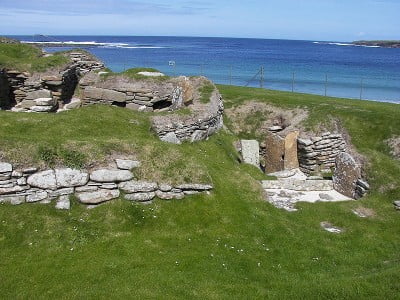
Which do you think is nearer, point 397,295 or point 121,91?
point 397,295

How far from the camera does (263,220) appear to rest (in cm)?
1443

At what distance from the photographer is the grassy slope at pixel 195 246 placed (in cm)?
1048

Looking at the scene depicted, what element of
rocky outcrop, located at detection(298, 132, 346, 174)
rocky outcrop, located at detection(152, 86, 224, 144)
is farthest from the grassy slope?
rocky outcrop, located at detection(298, 132, 346, 174)

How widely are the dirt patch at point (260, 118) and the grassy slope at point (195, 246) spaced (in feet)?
35.4

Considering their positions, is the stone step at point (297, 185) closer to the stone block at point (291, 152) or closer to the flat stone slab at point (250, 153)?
the flat stone slab at point (250, 153)

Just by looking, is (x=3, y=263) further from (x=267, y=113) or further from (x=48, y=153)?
(x=267, y=113)

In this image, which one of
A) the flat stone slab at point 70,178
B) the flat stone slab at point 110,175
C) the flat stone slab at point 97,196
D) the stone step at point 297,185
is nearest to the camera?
the flat stone slab at point 70,178

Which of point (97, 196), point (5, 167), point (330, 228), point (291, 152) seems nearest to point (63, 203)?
point (97, 196)

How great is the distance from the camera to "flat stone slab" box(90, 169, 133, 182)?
13438 millimetres

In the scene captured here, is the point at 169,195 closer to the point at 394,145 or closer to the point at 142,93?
the point at 142,93

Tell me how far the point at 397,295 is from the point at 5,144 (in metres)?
12.4

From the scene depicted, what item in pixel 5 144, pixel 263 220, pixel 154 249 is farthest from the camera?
pixel 263 220

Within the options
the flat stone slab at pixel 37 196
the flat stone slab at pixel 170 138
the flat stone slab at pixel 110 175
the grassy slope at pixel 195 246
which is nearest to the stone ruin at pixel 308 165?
the grassy slope at pixel 195 246

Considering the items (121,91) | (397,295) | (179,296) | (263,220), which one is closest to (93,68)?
(121,91)
